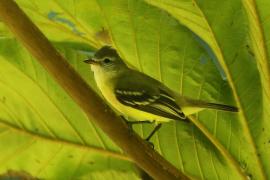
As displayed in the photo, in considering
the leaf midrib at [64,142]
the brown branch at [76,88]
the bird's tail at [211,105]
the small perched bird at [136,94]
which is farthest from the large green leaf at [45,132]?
the brown branch at [76,88]

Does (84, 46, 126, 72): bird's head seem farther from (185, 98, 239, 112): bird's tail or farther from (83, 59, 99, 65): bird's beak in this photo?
(185, 98, 239, 112): bird's tail

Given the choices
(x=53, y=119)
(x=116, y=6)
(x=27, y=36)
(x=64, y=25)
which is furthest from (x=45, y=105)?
(x=27, y=36)

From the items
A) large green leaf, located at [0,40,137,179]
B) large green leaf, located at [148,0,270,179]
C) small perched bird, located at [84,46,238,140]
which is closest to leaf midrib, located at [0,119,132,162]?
large green leaf, located at [0,40,137,179]

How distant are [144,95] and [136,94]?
0.03 meters

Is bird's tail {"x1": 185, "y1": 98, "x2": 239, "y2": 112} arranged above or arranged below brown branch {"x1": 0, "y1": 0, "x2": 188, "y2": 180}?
below

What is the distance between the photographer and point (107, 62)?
6.89 feet

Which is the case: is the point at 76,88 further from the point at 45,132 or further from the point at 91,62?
the point at 91,62

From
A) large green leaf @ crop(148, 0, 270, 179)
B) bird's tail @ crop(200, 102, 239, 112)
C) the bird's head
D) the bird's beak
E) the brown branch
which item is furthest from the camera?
the bird's head

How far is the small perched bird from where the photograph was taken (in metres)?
1.76

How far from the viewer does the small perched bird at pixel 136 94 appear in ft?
5.79

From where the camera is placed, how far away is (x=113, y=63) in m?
2.09

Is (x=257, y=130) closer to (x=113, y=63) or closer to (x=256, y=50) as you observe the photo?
(x=256, y=50)

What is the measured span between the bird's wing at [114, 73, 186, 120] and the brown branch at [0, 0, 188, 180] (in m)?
0.73

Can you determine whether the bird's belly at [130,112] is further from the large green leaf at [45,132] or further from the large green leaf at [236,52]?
the large green leaf at [236,52]
